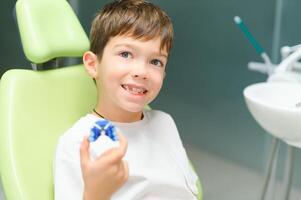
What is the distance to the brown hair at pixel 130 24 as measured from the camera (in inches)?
43.0

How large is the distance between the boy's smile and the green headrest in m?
0.17

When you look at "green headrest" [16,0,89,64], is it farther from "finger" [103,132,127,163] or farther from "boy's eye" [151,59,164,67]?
"finger" [103,132,127,163]

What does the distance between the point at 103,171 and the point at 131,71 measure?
1.06ft

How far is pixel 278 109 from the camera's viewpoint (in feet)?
4.00

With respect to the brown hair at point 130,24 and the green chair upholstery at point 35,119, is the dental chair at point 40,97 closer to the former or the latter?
the green chair upholstery at point 35,119

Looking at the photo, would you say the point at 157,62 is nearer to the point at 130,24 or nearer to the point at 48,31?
the point at 130,24

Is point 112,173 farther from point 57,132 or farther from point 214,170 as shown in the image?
point 214,170

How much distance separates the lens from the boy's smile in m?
1.06

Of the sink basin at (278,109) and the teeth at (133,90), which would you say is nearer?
the teeth at (133,90)

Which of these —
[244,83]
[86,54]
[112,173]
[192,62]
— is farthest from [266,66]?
[112,173]

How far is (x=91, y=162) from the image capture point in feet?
2.66

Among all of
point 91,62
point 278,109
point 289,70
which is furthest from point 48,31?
point 289,70

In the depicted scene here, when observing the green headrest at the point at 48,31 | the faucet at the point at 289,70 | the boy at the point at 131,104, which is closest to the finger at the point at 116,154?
the boy at the point at 131,104

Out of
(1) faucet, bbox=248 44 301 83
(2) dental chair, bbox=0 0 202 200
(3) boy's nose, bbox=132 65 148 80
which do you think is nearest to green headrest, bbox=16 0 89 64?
(2) dental chair, bbox=0 0 202 200
